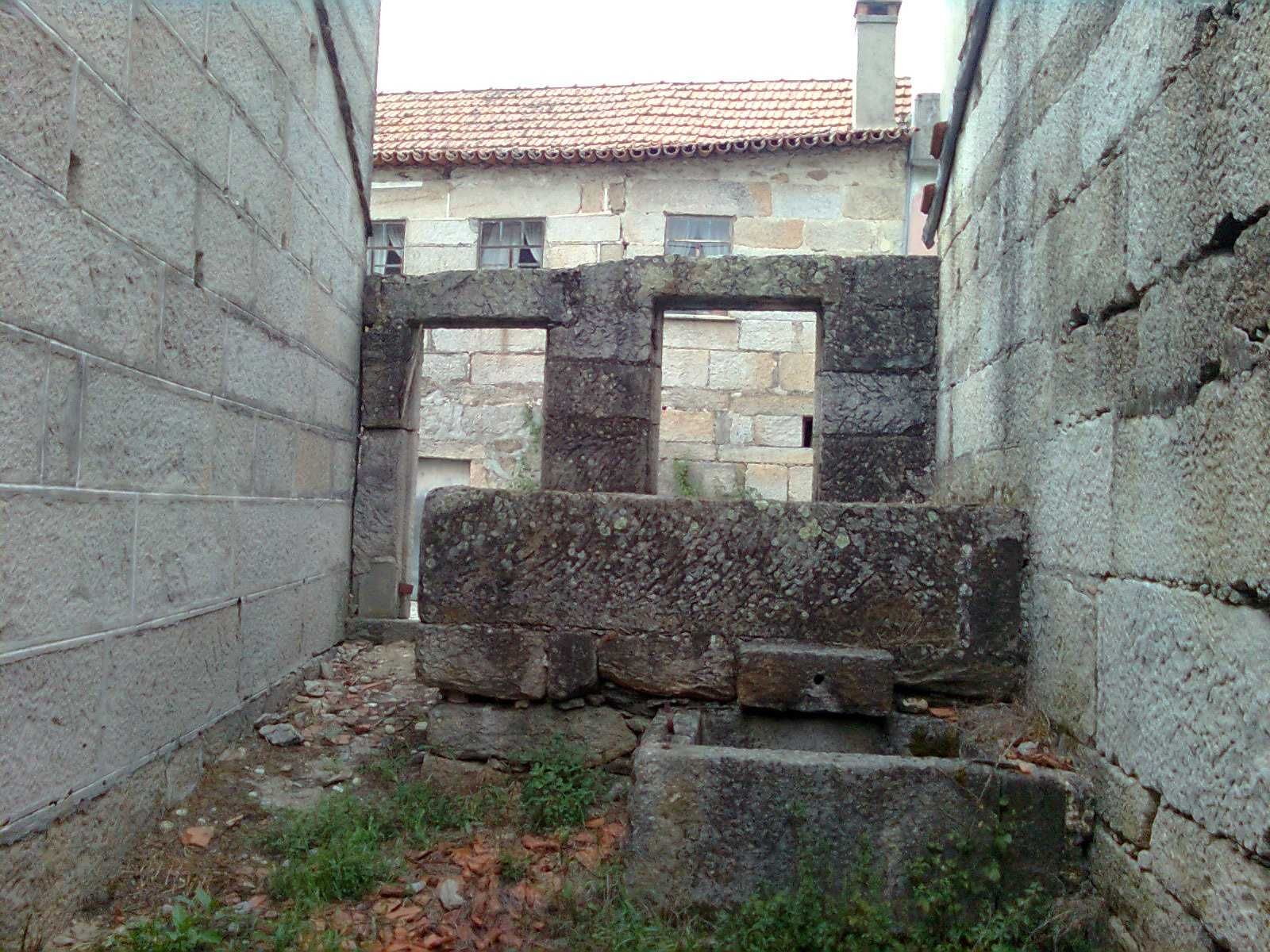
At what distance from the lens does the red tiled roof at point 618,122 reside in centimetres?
929

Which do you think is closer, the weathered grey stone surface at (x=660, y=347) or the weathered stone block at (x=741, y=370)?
the weathered grey stone surface at (x=660, y=347)

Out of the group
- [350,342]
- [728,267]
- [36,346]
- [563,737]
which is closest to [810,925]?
[563,737]

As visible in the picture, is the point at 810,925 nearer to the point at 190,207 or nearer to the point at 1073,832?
the point at 1073,832

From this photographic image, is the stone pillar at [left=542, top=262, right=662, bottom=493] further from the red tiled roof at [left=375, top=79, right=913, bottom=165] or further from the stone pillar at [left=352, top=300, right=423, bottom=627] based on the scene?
the red tiled roof at [left=375, top=79, right=913, bottom=165]

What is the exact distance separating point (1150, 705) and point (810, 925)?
917mm

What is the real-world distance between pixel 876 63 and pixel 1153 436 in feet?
28.9

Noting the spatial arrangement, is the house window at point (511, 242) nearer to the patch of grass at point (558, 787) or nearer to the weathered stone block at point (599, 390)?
the weathered stone block at point (599, 390)

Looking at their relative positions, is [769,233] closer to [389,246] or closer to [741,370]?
[741,370]

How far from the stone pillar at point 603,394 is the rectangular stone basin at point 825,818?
2.64m

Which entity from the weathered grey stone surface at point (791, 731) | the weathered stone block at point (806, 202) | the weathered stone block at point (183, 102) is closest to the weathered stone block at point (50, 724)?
the weathered stone block at point (183, 102)

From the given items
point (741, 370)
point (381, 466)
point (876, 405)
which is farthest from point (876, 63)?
point (381, 466)

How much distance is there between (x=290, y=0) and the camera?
419 cm

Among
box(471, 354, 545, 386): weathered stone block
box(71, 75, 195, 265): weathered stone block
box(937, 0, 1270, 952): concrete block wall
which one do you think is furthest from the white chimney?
box(71, 75, 195, 265): weathered stone block

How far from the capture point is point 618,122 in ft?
34.0
